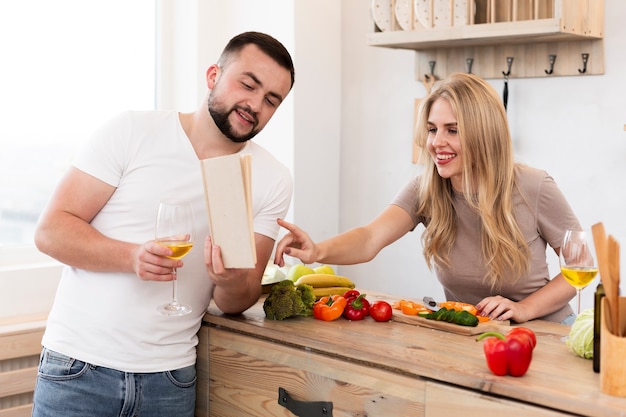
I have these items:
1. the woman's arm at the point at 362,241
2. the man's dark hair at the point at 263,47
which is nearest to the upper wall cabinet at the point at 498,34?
the woman's arm at the point at 362,241

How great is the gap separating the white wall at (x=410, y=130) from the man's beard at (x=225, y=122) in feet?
5.26

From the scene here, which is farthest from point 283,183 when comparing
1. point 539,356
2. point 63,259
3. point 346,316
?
point 539,356

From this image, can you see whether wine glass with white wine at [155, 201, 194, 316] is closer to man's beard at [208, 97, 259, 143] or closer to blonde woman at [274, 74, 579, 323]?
man's beard at [208, 97, 259, 143]

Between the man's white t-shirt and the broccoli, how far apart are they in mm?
222

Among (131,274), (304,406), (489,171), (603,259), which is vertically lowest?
(304,406)

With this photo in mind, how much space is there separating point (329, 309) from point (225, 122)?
610 millimetres

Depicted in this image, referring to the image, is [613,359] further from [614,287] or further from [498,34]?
[498,34]

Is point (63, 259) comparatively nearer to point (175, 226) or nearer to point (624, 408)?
point (175, 226)

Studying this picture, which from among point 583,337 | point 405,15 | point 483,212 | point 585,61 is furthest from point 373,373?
point 405,15

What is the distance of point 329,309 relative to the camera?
2.31m

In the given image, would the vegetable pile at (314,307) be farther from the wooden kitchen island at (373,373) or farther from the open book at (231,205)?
Result: the open book at (231,205)

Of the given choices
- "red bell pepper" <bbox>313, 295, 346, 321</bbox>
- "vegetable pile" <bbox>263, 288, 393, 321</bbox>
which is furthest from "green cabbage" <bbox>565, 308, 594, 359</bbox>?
"red bell pepper" <bbox>313, 295, 346, 321</bbox>

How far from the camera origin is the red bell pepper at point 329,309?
2.31 meters

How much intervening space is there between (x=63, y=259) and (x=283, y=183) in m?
0.64
